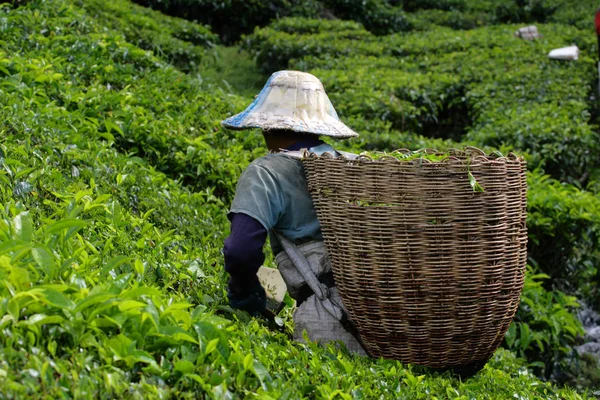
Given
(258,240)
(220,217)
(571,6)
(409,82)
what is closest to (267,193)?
(258,240)

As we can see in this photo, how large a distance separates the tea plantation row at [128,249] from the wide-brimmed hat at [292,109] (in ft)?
2.39

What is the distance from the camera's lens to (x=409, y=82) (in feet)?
30.7

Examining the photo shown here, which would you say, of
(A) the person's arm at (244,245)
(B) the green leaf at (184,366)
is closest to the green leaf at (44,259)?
(B) the green leaf at (184,366)

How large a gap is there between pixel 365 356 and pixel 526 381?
3.87ft

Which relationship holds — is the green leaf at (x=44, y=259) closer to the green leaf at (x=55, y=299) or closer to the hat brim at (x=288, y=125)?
the green leaf at (x=55, y=299)

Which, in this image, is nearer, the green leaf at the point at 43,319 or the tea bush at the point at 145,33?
the green leaf at the point at 43,319

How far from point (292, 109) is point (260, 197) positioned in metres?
0.45

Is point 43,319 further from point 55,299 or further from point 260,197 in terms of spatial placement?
point 260,197

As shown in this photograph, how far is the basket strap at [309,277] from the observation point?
10.0ft

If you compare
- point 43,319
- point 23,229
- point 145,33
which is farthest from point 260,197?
point 145,33

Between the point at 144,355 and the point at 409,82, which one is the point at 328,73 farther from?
the point at 144,355

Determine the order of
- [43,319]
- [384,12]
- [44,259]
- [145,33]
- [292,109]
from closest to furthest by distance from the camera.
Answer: [43,319] < [44,259] < [292,109] < [145,33] < [384,12]

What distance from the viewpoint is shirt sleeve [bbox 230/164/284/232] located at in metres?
2.93

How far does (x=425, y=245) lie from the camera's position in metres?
2.74
